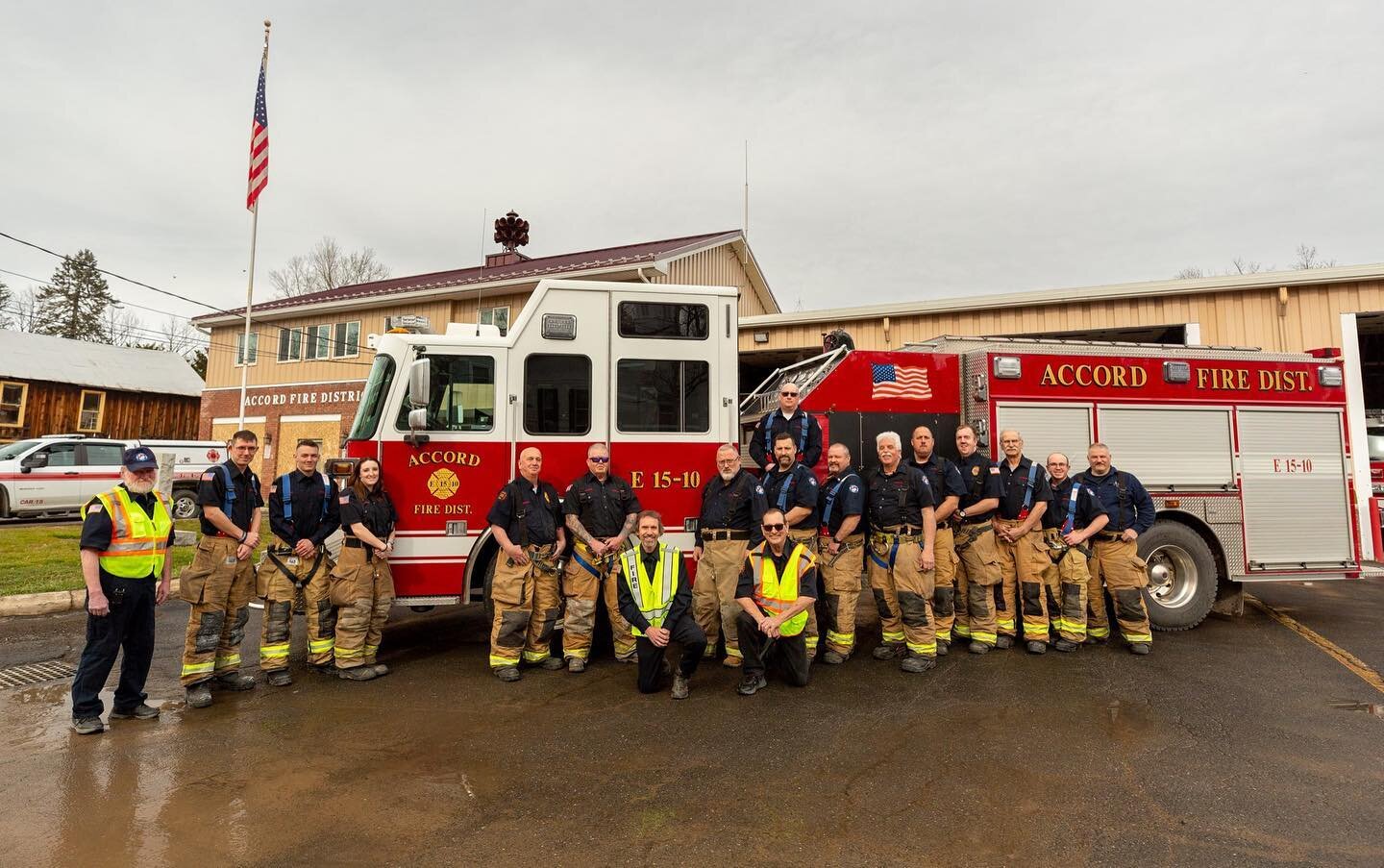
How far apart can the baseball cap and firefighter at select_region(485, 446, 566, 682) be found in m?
2.20

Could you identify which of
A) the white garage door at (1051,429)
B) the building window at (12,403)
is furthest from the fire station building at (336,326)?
the white garage door at (1051,429)

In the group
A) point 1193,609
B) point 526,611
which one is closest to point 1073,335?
point 1193,609

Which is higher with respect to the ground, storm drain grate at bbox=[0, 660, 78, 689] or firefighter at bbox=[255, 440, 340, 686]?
firefighter at bbox=[255, 440, 340, 686]

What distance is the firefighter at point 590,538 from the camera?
220 inches

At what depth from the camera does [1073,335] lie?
12.4 meters

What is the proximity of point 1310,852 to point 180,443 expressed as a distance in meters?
20.8

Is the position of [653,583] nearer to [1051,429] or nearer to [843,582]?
[843,582]

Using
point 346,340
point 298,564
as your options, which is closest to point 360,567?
point 298,564

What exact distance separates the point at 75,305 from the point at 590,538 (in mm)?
66599

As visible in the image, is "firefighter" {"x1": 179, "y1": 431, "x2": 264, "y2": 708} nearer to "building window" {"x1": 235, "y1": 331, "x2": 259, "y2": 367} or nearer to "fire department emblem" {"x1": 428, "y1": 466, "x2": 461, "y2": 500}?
"fire department emblem" {"x1": 428, "y1": 466, "x2": 461, "y2": 500}

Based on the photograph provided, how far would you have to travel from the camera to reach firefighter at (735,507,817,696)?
5086 mm

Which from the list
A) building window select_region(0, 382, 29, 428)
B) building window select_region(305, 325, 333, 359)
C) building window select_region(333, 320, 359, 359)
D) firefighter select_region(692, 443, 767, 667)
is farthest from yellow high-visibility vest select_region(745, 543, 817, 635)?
building window select_region(0, 382, 29, 428)

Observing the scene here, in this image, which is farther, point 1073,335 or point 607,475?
point 1073,335

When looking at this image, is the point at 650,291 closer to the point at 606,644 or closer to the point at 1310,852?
the point at 606,644
